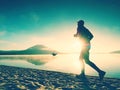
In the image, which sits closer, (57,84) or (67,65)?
(57,84)

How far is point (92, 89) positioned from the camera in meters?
A: 8.02

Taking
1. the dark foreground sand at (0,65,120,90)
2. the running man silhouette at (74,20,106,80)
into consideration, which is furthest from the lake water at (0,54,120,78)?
the dark foreground sand at (0,65,120,90)

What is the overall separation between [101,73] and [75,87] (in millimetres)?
2508

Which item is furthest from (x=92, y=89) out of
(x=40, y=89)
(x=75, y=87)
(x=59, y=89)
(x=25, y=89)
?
(x=25, y=89)

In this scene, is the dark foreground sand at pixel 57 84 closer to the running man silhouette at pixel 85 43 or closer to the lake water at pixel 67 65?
the running man silhouette at pixel 85 43

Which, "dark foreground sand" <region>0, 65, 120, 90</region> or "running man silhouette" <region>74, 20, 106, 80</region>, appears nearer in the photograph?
"dark foreground sand" <region>0, 65, 120, 90</region>

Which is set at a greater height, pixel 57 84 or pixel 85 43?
pixel 85 43

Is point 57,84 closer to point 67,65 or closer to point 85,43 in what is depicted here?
point 85,43

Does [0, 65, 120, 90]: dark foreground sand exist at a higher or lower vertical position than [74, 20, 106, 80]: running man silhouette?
lower

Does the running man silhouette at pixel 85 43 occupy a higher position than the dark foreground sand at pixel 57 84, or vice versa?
the running man silhouette at pixel 85 43

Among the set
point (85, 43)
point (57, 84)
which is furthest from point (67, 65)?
point (57, 84)

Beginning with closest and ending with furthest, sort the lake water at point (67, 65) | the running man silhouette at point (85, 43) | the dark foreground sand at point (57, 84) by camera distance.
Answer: the dark foreground sand at point (57, 84)
the running man silhouette at point (85, 43)
the lake water at point (67, 65)

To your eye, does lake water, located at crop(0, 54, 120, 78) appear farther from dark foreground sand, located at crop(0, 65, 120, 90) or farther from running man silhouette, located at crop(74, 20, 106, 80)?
dark foreground sand, located at crop(0, 65, 120, 90)

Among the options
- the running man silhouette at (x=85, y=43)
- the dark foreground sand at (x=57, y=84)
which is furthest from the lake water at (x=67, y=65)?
the dark foreground sand at (x=57, y=84)
